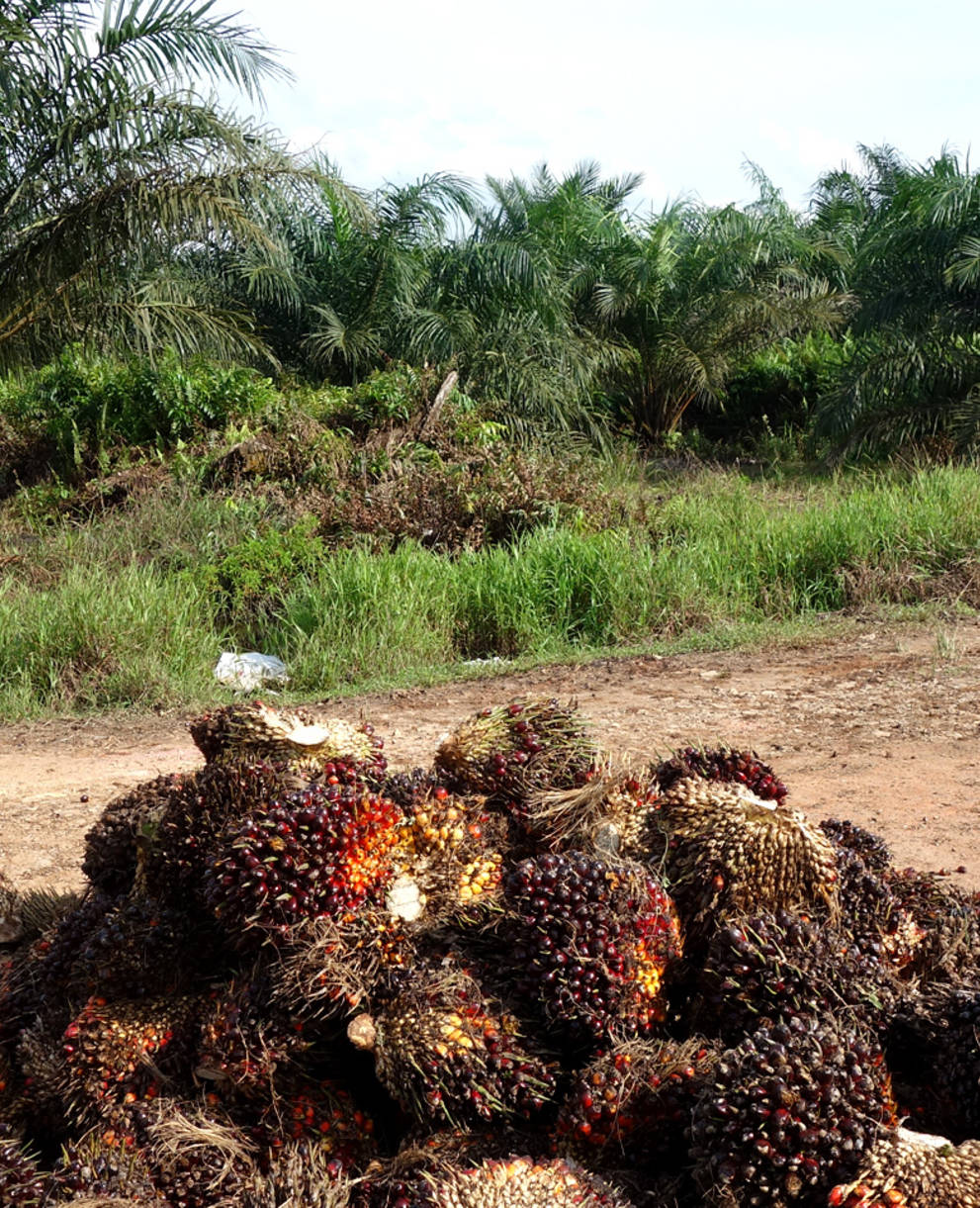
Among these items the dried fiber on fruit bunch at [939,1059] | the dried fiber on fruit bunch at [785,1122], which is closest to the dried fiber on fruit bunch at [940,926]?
the dried fiber on fruit bunch at [939,1059]

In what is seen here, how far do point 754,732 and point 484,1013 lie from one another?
3.53 meters

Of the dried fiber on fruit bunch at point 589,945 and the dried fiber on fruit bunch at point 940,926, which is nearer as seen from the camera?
the dried fiber on fruit bunch at point 589,945

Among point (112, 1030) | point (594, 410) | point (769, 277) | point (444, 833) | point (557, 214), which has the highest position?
point (557, 214)

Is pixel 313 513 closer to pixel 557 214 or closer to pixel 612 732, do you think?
pixel 612 732

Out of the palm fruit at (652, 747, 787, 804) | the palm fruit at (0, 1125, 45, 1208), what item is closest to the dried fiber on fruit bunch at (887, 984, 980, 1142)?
the palm fruit at (652, 747, 787, 804)

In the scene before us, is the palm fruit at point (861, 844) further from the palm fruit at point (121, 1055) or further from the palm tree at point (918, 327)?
the palm tree at point (918, 327)

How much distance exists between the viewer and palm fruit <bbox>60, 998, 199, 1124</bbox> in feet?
5.98

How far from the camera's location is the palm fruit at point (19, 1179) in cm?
165

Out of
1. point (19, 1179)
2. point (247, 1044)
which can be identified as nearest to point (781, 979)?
point (247, 1044)

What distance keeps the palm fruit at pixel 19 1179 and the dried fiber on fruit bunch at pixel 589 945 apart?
29.7 inches

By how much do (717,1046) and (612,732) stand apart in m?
3.31

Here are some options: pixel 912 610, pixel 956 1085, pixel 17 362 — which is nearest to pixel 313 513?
pixel 17 362

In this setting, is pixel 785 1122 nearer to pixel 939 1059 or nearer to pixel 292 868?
pixel 939 1059

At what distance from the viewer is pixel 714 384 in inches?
741
